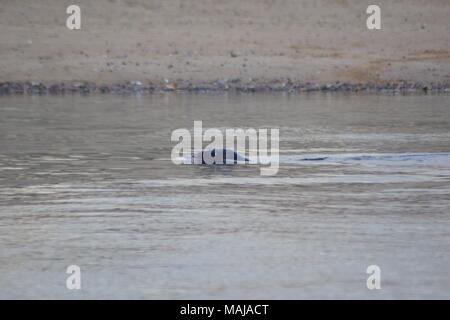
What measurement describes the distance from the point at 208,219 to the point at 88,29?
A: 29481 millimetres

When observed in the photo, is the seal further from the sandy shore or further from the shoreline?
the sandy shore

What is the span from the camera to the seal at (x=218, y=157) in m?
14.7

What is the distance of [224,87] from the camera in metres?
33.5

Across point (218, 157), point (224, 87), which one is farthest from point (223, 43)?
point (218, 157)

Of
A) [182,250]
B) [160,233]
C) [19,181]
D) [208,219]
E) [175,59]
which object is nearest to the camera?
[182,250]

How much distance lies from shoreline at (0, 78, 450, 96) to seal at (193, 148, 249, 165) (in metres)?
17.8

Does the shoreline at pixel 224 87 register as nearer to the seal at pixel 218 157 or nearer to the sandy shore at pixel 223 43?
the sandy shore at pixel 223 43

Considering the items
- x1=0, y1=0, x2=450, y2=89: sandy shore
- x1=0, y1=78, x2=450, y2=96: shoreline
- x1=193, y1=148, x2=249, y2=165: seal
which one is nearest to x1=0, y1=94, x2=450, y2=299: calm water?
x1=193, y1=148, x2=249, y2=165: seal

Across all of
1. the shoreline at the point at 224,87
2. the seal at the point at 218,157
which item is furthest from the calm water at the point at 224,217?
the shoreline at the point at 224,87

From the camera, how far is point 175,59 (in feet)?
117

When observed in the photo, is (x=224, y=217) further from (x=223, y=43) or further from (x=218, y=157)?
(x=223, y=43)

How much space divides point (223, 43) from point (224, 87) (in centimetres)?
512
